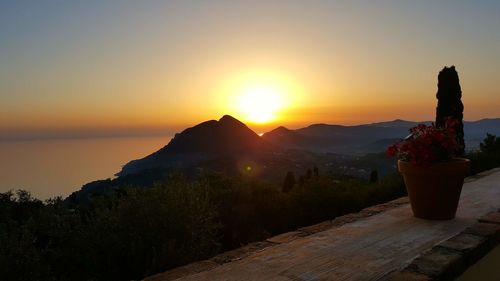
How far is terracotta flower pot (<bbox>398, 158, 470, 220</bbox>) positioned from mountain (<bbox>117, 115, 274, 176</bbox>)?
95.4 metres

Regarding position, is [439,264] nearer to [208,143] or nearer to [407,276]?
[407,276]

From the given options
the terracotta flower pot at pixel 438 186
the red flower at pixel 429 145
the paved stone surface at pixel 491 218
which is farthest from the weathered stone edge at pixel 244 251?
the paved stone surface at pixel 491 218

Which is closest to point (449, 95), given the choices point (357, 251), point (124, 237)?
point (357, 251)

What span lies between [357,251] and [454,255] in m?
0.72

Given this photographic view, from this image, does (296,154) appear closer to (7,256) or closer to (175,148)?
(175,148)

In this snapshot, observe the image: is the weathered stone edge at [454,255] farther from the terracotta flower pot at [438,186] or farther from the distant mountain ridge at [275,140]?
the distant mountain ridge at [275,140]

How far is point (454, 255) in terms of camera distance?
2.89m

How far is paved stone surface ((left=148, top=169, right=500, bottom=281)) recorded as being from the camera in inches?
108

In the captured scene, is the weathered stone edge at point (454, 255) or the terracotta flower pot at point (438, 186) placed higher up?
the terracotta flower pot at point (438, 186)

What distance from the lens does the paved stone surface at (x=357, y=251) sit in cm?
275

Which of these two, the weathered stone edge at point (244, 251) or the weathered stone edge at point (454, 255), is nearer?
the weathered stone edge at point (454, 255)

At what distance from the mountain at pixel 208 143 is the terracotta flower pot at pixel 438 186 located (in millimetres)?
95408

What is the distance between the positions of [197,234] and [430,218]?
255 centimetres

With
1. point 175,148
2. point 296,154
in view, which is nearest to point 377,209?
point 296,154
